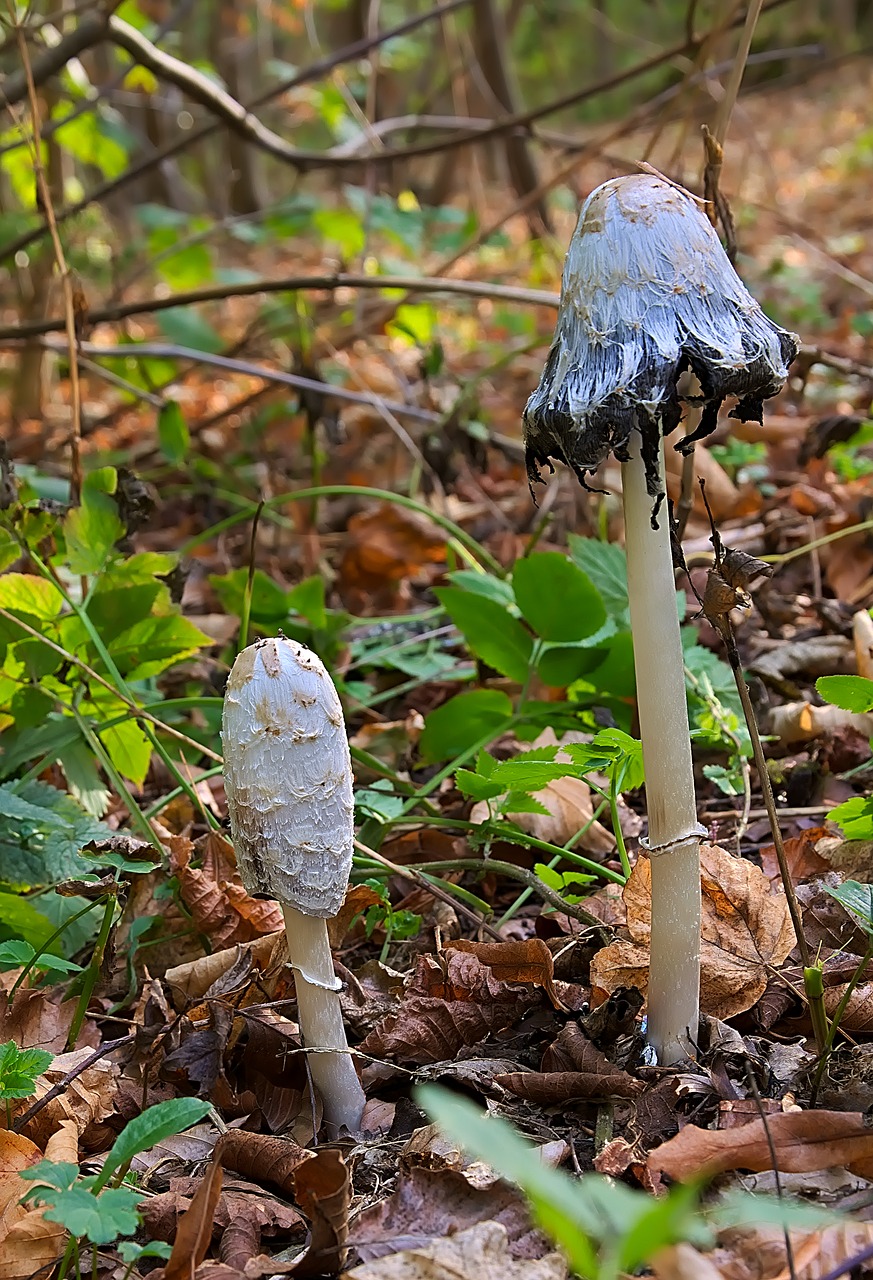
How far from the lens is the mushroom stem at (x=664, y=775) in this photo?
1.78 meters

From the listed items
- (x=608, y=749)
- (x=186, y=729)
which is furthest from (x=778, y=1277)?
(x=186, y=729)

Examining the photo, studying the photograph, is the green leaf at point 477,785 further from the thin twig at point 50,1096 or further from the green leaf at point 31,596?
the green leaf at point 31,596

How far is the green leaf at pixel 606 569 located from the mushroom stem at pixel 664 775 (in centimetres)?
123

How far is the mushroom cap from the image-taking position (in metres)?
1.83

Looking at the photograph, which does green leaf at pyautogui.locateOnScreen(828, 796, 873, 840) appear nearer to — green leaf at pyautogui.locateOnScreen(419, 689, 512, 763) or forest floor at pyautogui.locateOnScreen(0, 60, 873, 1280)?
forest floor at pyautogui.locateOnScreen(0, 60, 873, 1280)

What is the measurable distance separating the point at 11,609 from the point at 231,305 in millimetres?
11241

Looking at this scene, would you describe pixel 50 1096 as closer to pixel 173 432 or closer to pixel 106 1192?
pixel 106 1192

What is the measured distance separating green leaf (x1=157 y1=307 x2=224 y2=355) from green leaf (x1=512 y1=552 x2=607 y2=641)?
388 centimetres

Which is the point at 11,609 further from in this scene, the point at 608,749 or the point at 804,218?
the point at 804,218

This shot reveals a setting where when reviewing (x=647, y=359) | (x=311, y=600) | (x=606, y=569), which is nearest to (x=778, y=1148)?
(x=647, y=359)

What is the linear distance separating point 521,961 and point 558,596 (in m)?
0.90

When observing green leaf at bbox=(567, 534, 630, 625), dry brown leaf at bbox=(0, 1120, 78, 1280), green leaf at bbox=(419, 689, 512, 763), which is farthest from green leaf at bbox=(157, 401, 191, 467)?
dry brown leaf at bbox=(0, 1120, 78, 1280)

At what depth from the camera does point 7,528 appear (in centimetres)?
276

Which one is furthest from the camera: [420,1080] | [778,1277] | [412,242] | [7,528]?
[412,242]
